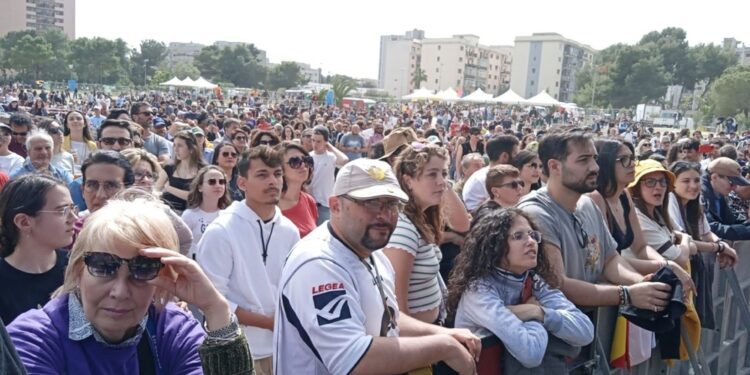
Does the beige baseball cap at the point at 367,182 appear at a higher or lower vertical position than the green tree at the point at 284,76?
lower

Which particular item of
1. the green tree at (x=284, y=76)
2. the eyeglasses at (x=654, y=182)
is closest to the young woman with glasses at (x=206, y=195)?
the eyeglasses at (x=654, y=182)

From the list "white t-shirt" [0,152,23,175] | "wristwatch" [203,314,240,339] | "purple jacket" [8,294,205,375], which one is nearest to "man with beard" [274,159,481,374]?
"wristwatch" [203,314,240,339]

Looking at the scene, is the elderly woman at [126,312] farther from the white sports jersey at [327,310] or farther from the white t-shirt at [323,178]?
the white t-shirt at [323,178]

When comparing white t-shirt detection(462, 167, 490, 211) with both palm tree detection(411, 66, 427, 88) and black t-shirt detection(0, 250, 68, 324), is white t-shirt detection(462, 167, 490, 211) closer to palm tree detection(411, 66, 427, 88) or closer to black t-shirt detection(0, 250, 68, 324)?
black t-shirt detection(0, 250, 68, 324)

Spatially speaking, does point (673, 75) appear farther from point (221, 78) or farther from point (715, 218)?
point (715, 218)

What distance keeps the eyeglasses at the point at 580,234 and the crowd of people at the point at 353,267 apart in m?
0.02

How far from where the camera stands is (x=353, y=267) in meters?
2.27

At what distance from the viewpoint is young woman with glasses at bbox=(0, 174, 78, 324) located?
270cm

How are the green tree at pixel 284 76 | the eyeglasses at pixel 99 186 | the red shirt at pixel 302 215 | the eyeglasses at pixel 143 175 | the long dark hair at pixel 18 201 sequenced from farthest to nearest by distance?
the green tree at pixel 284 76 → the red shirt at pixel 302 215 → the eyeglasses at pixel 143 175 → the eyeglasses at pixel 99 186 → the long dark hair at pixel 18 201

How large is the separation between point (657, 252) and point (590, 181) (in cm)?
119

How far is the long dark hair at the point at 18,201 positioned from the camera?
287 centimetres

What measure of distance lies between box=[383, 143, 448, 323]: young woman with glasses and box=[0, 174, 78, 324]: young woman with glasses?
64.2 inches

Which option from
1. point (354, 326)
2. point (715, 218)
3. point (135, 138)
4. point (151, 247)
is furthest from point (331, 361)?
point (135, 138)

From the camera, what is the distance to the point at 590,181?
3525mm
